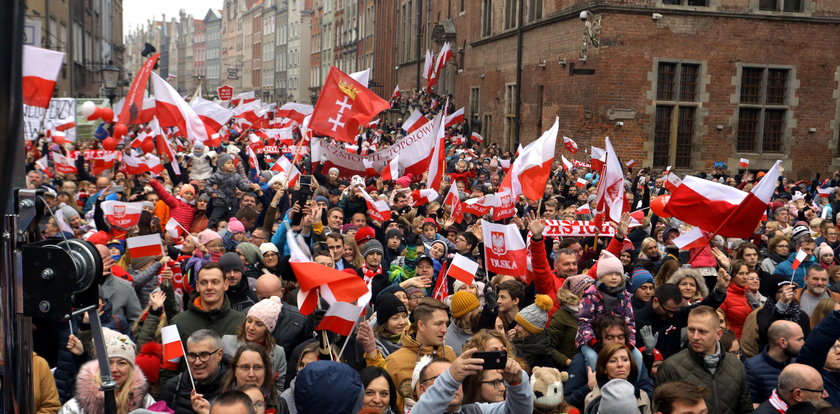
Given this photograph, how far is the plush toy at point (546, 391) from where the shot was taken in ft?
16.0

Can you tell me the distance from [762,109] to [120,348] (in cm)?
2291

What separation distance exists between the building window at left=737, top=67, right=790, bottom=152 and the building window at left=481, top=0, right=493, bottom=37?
1321 centimetres

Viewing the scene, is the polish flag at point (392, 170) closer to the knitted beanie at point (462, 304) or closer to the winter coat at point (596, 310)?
the knitted beanie at point (462, 304)

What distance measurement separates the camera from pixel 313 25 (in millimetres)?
96312

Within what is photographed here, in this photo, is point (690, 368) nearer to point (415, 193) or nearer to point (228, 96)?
point (415, 193)

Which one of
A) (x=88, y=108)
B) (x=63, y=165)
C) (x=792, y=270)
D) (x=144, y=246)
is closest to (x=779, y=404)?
(x=792, y=270)

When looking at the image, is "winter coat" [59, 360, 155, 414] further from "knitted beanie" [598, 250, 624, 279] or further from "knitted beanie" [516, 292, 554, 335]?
"knitted beanie" [598, 250, 624, 279]

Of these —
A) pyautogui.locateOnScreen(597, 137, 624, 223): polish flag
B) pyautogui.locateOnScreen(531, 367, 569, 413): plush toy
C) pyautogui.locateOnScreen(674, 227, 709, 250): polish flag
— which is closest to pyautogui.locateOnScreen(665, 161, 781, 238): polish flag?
pyautogui.locateOnScreen(674, 227, 709, 250): polish flag

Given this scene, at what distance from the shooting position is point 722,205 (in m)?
9.00

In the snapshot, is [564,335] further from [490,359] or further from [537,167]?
[537,167]

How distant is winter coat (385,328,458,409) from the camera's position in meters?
5.32

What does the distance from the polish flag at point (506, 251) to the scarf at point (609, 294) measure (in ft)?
6.17

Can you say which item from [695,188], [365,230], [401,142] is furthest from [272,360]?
[401,142]

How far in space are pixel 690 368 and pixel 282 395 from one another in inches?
94.4
